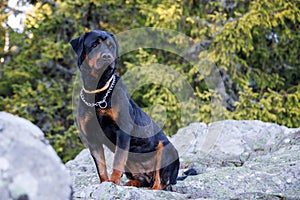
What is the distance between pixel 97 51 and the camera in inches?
171

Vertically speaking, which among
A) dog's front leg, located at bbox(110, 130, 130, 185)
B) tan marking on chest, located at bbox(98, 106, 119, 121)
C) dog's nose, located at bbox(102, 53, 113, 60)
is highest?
dog's nose, located at bbox(102, 53, 113, 60)

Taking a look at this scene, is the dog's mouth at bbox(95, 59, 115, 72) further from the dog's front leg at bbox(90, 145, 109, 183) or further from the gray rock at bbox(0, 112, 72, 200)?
the gray rock at bbox(0, 112, 72, 200)

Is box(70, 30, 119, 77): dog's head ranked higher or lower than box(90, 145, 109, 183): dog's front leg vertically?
higher

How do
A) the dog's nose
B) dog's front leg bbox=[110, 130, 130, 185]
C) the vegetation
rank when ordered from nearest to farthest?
dog's front leg bbox=[110, 130, 130, 185], the dog's nose, the vegetation

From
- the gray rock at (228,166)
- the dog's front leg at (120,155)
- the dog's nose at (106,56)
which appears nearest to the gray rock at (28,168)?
the gray rock at (228,166)

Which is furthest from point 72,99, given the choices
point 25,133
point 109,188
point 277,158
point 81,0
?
point 25,133

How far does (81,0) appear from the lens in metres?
12.0

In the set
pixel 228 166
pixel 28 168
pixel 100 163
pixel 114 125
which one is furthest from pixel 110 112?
pixel 28 168

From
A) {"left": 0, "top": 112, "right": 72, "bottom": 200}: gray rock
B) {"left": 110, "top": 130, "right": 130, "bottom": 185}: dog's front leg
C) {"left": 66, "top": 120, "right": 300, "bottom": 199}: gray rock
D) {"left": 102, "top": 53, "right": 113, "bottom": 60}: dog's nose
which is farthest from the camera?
{"left": 102, "top": 53, "right": 113, "bottom": 60}: dog's nose

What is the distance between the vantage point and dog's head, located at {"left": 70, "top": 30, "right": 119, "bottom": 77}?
433 centimetres

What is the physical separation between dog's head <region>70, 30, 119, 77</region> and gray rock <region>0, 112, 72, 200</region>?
2.41 metres

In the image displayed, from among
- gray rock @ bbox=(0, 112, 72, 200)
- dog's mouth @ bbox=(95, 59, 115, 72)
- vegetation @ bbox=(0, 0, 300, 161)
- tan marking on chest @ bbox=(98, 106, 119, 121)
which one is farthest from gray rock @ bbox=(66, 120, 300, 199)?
vegetation @ bbox=(0, 0, 300, 161)

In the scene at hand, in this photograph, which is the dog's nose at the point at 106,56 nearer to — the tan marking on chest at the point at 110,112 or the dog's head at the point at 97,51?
the dog's head at the point at 97,51

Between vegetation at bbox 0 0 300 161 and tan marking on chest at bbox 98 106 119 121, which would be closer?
tan marking on chest at bbox 98 106 119 121
